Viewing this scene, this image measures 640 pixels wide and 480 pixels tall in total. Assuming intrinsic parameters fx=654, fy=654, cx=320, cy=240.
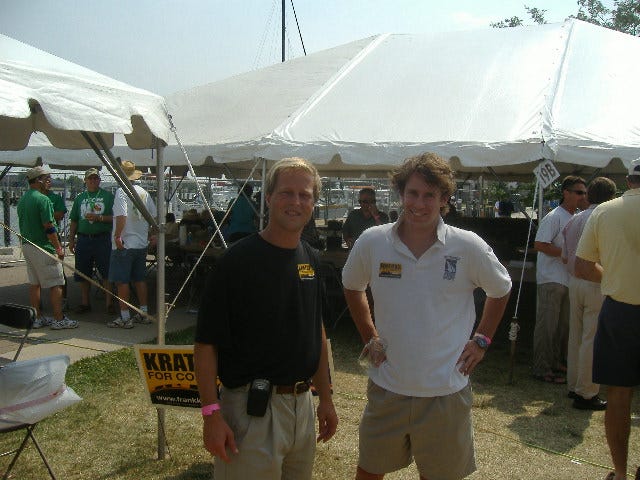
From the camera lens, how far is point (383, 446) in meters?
2.68

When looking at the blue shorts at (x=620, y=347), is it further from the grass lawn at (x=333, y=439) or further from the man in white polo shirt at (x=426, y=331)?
the man in white polo shirt at (x=426, y=331)

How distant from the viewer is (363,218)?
8.97 m

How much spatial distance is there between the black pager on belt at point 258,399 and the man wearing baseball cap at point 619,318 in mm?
2180

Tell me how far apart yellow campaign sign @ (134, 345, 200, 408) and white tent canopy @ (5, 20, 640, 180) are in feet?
14.1

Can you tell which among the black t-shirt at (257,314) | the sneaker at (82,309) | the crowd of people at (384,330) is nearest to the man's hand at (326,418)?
the crowd of people at (384,330)

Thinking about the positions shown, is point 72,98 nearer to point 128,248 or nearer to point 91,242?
point 128,248

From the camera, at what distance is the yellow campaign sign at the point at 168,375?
3.56 meters

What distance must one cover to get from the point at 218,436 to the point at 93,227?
21.7ft

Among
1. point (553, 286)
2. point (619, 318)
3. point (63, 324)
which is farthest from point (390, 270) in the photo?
point (63, 324)

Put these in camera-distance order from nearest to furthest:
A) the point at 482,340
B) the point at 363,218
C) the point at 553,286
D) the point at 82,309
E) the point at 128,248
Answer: the point at 482,340, the point at 553,286, the point at 128,248, the point at 82,309, the point at 363,218

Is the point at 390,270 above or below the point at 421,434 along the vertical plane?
above

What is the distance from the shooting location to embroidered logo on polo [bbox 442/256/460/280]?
8.41 feet

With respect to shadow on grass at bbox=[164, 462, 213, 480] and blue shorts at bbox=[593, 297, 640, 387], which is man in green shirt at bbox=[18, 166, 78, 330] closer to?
shadow on grass at bbox=[164, 462, 213, 480]

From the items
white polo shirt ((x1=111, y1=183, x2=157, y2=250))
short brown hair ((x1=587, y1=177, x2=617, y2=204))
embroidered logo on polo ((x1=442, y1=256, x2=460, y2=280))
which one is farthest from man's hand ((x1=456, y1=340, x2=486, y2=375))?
white polo shirt ((x1=111, y1=183, x2=157, y2=250))
